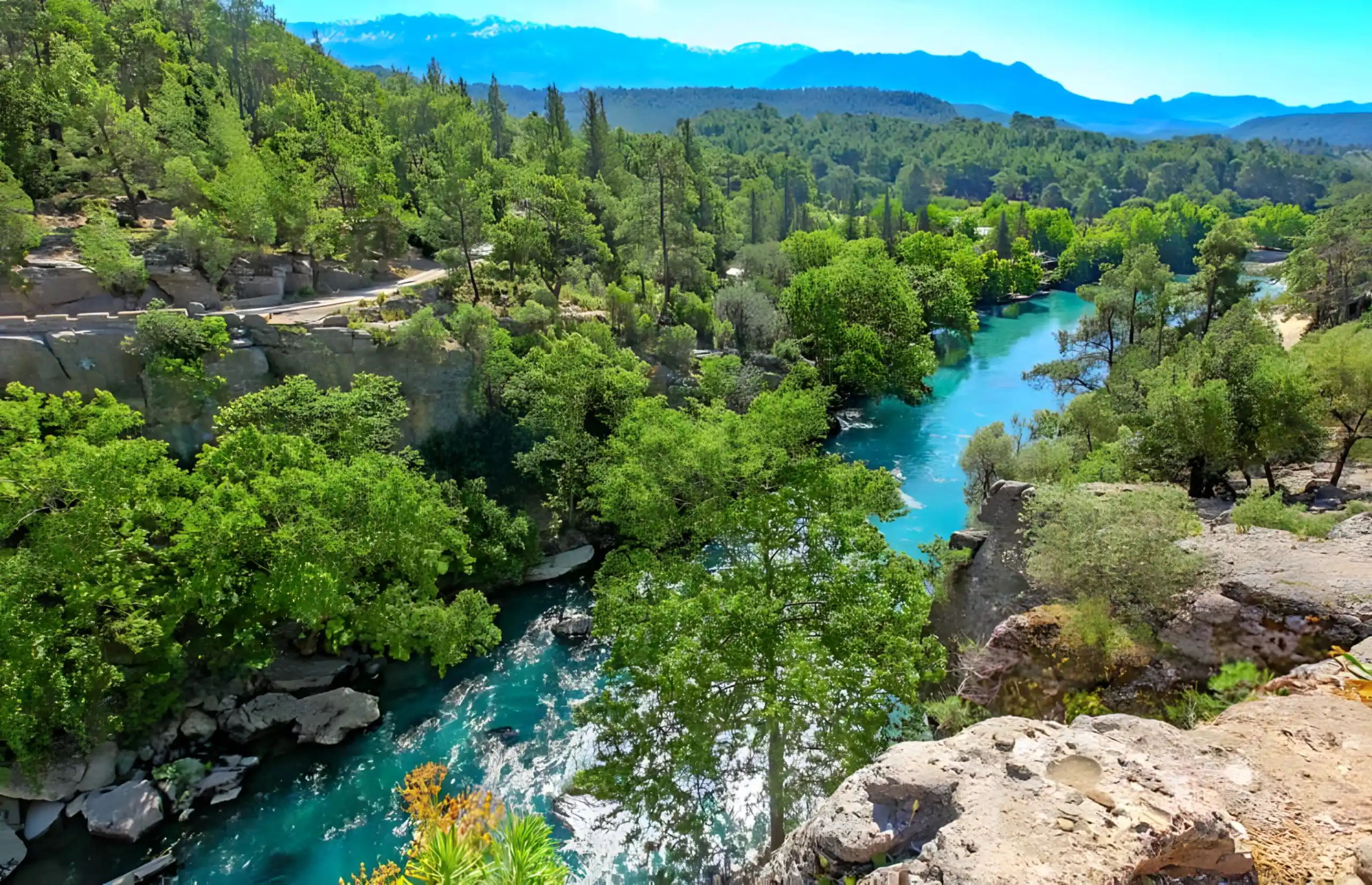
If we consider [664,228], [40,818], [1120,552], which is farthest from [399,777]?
[664,228]

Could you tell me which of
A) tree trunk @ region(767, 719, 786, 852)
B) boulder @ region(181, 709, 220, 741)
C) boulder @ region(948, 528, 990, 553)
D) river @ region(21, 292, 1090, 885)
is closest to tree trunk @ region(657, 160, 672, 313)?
river @ region(21, 292, 1090, 885)

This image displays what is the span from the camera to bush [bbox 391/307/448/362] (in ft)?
90.9

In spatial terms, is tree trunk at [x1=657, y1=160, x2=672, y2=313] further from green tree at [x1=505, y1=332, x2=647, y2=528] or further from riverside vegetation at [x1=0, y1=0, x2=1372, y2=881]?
green tree at [x1=505, y1=332, x2=647, y2=528]

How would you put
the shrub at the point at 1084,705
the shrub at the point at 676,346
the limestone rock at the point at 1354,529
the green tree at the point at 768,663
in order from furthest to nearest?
the shrub at the point at 676,346 → the limestone rock at the point at 1354,529 → the green tree at the point at 768,663 → the shrub at the point at 1084,705

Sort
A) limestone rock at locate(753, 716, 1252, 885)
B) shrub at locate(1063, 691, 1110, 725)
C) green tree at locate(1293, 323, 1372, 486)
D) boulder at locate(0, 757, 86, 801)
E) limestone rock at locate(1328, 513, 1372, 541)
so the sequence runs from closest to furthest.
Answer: limestone rock at locate(753, 716, 1252, 885), shrub at locate(1063, 691, 1110, 725), limestone rock at locate(1328, 513, 1372, 541), boulder at locate(0, 757, 86, 801), green tree at locate(1293, 323, 1372, 486)

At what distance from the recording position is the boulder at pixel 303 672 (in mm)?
20922

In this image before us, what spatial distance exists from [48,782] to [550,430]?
1799cm

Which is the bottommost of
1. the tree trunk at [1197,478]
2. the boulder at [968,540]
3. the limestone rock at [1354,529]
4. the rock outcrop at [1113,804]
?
the boulder at [968,540]

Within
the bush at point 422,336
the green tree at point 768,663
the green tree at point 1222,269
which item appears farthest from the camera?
the green tree at point 1222,269

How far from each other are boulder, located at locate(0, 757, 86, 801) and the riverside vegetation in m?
0.53

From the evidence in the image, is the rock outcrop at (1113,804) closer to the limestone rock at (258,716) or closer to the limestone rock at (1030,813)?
the limestone rock at (1030,813)

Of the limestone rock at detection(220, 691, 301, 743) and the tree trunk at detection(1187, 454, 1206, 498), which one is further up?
the tree trunk at detection(1187, 454, 1206, 498)

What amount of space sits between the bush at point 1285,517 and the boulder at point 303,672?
81.2 ft

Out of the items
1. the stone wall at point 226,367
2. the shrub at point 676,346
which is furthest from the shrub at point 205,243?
the shrub at point 676,346
